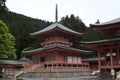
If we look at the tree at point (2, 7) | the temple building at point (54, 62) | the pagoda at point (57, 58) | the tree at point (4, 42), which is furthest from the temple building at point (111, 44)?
the tree at point (4, 42)

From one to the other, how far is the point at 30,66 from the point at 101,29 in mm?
21313

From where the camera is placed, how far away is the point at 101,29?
107 feet

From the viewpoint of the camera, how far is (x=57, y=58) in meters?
48.2

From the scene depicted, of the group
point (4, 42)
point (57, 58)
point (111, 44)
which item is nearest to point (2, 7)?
point (111, 44)

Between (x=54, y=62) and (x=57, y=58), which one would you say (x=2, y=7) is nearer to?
(x=54, y=62)

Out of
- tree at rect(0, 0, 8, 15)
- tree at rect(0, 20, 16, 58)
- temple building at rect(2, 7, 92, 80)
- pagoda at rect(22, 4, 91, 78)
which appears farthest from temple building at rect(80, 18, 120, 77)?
tree at rect(0, 20, 16, 58)

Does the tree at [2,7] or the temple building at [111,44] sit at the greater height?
the tree at [2,7]

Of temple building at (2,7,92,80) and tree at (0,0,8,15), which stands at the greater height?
tree at (0,0,8,15)

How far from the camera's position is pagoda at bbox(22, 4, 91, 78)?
4534 cm

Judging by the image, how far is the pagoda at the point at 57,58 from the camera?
149ft

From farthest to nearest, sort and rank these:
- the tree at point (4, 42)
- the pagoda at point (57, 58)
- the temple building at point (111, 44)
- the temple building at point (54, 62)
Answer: the tree at point (4, 42)
the pagoda at point (57, 58)
the temple building at point (54, 62)
the temple building at point (111, 44)

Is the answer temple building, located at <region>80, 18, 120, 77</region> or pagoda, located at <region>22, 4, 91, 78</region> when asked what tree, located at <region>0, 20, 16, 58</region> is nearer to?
pagoda, located at <region>22, 4, 91, 78</region>

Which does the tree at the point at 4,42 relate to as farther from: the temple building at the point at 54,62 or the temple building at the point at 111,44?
the temple building at the point at 111,44

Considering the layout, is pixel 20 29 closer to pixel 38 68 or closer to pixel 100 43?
pixel 38 68
